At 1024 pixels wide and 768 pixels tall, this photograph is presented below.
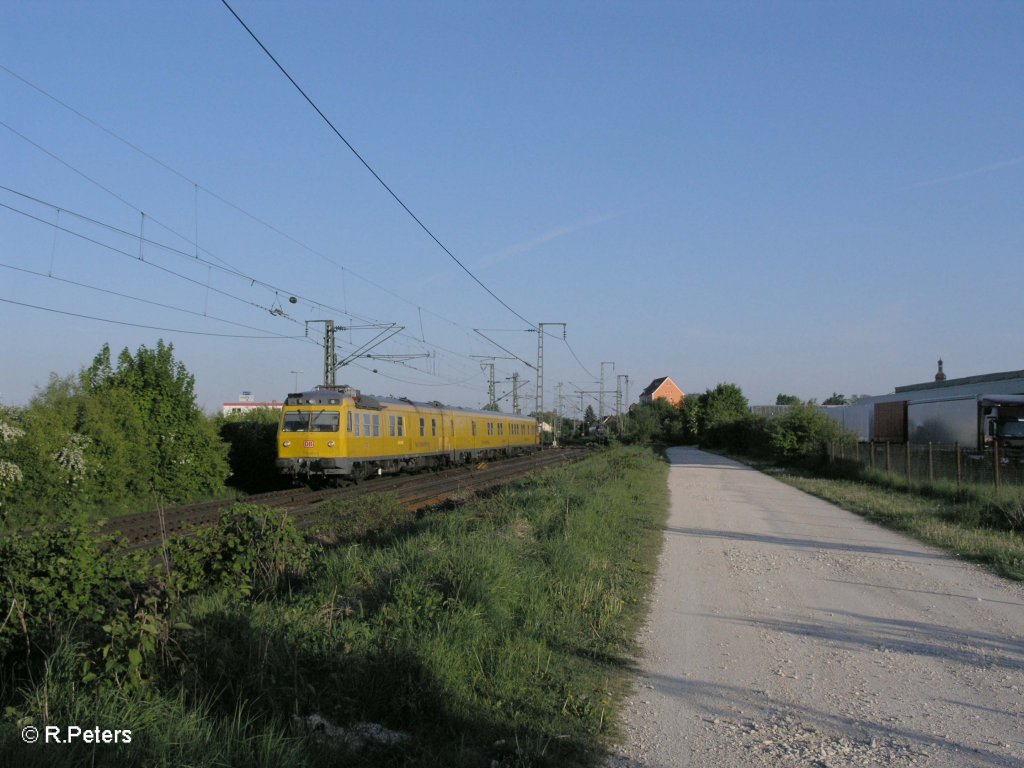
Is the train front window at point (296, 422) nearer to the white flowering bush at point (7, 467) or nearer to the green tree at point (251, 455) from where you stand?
the green tree at point (251, 455)

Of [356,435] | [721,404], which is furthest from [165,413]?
[721,404]

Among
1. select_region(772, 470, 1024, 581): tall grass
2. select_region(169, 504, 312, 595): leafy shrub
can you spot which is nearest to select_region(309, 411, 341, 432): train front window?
select_region(772, 470, 1024, 581): tall grass

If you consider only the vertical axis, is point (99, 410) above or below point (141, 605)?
above

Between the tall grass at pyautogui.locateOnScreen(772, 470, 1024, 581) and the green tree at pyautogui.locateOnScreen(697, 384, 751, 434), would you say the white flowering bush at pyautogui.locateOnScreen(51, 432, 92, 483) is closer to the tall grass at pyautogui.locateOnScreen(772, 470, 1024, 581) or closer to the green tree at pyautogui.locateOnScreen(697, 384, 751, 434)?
the tall grass at pyautogui.locateOnScreen(772, 470, 1024, 581)

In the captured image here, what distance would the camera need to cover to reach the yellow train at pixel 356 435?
24.8 m

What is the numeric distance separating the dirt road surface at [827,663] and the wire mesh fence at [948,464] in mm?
8381

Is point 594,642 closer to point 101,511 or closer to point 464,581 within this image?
point 464,581

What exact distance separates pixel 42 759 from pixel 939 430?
3604 cm

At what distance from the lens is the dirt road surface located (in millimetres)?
4805

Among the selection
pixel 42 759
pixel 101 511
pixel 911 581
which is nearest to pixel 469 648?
pixel 42 759

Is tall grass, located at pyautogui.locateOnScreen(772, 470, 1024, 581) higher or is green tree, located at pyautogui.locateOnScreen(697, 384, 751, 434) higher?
green tree, located at pyautogui.locateOnScreen(697, 384, 751, 434)

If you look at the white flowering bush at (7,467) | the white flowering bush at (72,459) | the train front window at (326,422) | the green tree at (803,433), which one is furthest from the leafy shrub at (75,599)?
the green tree at (803,433)

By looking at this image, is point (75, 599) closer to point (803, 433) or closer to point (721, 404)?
point (803, 433)

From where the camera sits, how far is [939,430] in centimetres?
3406
